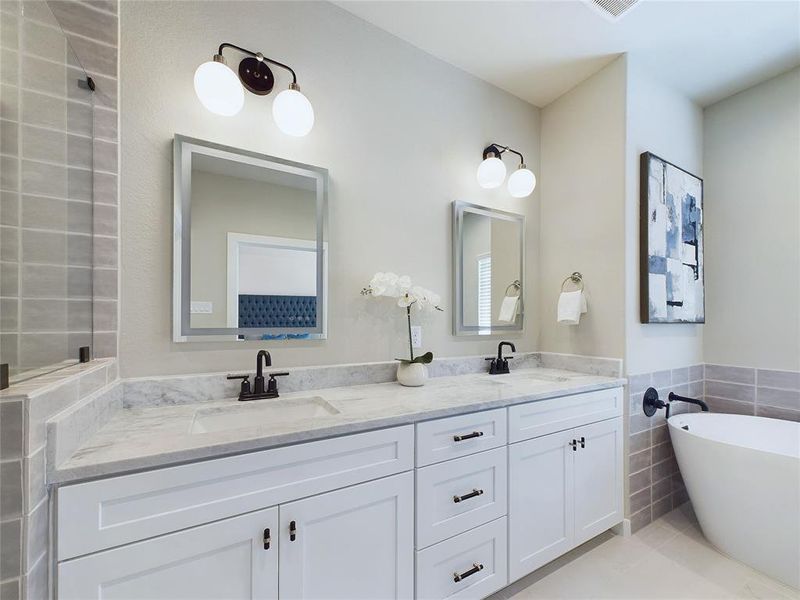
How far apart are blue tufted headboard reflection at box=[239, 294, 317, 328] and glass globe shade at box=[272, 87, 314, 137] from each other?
Answer: 724 millimetres

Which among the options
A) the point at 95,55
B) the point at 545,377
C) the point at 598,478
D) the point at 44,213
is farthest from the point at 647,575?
the point at 95,55

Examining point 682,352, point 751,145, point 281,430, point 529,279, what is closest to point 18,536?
point 281,430

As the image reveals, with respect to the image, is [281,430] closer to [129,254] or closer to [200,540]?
[200,540]

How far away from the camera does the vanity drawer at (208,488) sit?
798 mm

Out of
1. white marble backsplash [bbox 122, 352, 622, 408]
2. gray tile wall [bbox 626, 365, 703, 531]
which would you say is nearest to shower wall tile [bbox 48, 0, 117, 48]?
white marble backsplash [bbox 122, 352, 622, 408]

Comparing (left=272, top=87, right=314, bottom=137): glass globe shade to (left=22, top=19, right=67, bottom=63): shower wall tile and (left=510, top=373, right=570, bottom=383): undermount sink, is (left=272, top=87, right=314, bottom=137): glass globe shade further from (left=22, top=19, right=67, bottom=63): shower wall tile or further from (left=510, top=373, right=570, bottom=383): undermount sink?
(left=510, top=373, right=570, bottom=383): undermount sink

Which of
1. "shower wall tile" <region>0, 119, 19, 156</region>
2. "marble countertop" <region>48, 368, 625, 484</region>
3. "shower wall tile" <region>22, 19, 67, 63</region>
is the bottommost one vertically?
"marble countertop" <region>48, 368, 625, 484</region>

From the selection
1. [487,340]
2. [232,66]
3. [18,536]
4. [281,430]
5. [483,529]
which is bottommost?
[483,529]

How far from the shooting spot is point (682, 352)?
2334 millimetres

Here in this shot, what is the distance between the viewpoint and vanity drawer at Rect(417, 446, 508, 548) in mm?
1251

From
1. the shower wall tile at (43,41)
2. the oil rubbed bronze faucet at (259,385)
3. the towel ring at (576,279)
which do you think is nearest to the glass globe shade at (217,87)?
the shower wall tile at (43,41)

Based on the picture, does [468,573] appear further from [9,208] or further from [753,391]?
[753,391]

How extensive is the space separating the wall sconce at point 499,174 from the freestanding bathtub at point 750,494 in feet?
5.41

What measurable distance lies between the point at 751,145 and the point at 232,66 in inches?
125
